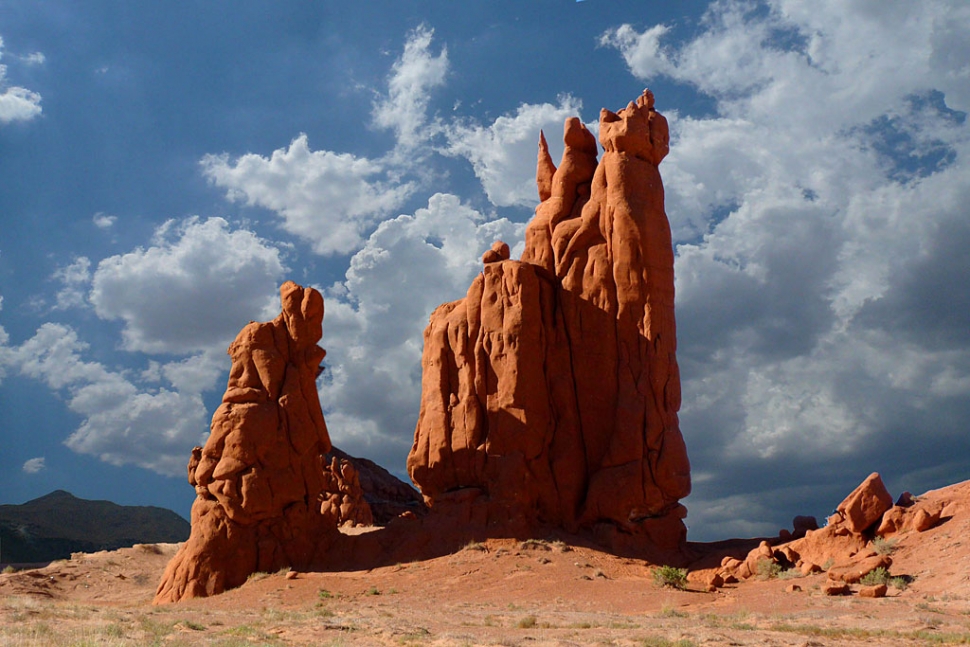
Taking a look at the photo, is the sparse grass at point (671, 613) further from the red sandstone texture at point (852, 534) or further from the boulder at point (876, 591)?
the red sandstone texture at point (852, 534)

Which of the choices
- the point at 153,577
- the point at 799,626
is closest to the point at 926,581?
the point at 799,626

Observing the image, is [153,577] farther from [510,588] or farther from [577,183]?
[577,183]

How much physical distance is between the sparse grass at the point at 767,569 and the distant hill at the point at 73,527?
60.4 meters

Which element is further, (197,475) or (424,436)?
(424,436)

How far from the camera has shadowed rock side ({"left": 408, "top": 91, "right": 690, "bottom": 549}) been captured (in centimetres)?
3366

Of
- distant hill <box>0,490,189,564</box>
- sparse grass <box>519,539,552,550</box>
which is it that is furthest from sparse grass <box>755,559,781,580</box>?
distant hill <box>0,490,189,564</box>

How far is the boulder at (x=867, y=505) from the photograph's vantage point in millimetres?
28188

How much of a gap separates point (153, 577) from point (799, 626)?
32602 millimetres

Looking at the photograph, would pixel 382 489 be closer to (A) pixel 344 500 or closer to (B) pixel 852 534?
(A) pixel 344 500

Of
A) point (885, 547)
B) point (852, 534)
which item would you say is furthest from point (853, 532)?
point (885, 547)

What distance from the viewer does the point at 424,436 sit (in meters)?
36.0

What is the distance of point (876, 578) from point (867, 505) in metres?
4.36

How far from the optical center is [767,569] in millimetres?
28188

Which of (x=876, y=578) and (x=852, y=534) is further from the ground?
(x=852, y=534)
